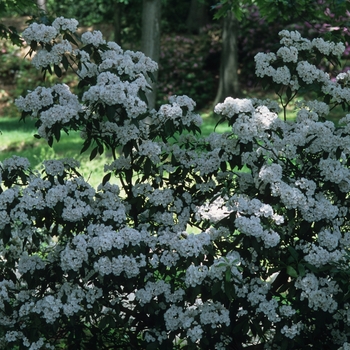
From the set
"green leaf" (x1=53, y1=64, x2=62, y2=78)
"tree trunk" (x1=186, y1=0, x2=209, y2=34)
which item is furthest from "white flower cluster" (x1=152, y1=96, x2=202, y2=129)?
"tree trunk" (x1=186, y1=0, x2=209, y2=34)

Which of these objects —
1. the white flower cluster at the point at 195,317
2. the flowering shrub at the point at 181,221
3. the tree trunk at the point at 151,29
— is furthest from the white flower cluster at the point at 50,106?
the tree trunk at the point at 151,29

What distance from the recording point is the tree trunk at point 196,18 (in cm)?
2192

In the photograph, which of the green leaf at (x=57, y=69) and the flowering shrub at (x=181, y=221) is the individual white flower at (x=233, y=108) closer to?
the flowering shrub at (x=181, y=221)

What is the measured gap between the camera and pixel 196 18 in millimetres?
21969

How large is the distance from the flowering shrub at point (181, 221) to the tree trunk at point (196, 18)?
1842 cm

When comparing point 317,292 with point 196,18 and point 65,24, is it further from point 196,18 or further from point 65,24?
point 196,18

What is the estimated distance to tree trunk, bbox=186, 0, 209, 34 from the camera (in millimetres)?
21922

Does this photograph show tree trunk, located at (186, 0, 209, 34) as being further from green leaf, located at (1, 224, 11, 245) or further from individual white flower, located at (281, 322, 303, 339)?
individual white flower, located at (281, 322, 303, 339)

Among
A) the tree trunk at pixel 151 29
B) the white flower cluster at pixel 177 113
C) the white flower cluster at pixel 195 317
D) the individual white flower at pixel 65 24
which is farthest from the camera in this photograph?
the tree trunk at pixel 151 29

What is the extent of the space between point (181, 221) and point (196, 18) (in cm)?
1893

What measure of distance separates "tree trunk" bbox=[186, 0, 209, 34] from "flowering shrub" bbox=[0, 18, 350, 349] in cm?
1842

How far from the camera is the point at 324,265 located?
3.45 m

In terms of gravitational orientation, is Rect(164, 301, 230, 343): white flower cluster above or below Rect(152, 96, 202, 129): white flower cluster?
below

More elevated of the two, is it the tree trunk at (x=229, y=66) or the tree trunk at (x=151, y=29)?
the tree trunk at (x=151, y=29)
